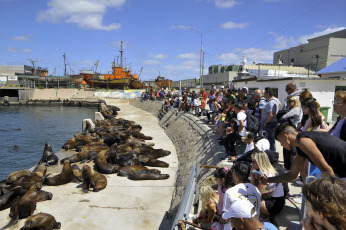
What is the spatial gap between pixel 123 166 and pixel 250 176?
7.78 meters

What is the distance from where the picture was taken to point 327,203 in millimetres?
1756

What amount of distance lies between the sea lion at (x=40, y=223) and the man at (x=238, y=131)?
5.40 meters

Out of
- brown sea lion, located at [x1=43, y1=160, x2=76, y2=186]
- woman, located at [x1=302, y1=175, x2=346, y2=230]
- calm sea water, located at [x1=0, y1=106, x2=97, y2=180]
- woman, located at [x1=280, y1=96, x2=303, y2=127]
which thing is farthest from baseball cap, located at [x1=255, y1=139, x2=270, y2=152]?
calm sea water, located at [x1=0, y1=106, x2=97, y2=180]

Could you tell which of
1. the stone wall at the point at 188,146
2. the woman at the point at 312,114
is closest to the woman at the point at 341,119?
the woman at the point at 312,114

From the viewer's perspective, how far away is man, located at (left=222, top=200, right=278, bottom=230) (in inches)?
118

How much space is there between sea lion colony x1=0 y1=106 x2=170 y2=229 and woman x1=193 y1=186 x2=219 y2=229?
4305mm

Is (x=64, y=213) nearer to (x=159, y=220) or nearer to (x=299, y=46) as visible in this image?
(x=159, y=220)

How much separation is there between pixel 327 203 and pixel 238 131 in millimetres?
5700

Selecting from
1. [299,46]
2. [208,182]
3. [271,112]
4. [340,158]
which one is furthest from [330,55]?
[340,158]

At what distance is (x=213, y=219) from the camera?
4551mm

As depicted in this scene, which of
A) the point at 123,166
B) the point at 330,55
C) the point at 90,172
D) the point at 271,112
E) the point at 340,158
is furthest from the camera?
the point at 330,55

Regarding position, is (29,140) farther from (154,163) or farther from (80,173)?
(154,163)

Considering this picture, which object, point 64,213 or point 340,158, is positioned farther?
point 64,213

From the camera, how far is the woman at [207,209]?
4.52 metres
